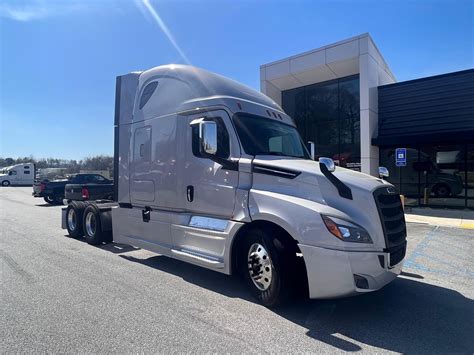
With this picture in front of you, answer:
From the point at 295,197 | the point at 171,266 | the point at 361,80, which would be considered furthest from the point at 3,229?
the point at 361,80

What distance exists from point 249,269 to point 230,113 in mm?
2219

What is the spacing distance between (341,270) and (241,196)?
1641 millimetres

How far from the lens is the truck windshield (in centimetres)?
509

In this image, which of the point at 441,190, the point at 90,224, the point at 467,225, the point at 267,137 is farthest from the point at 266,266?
the point at 441,190

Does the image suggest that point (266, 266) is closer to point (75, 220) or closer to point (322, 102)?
point (75, 220)

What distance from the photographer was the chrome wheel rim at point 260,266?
177 inches

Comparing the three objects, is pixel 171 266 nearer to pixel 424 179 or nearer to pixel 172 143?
pixel 172 143

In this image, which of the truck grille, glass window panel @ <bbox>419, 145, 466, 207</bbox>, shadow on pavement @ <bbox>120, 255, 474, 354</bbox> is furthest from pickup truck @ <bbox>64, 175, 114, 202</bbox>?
glass window panel @ <bbox>419, 145, 466, 207</bbox>

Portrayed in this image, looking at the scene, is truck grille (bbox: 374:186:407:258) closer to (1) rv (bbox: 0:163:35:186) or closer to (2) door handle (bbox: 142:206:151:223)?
(2) door handle (bbox: 142:206:151:223)

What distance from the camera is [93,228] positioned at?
8633mm

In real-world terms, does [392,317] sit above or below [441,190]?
below

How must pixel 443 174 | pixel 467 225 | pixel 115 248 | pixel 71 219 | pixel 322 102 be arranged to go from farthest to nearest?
pixel 322 102 → pixel 443 174 → pixel 467 225 → pixel 71 219 → pixel 115 248

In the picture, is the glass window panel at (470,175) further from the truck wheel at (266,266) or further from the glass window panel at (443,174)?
the truck wheel at (266,266)

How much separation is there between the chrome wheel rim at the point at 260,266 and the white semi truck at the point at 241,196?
0.04 feet
